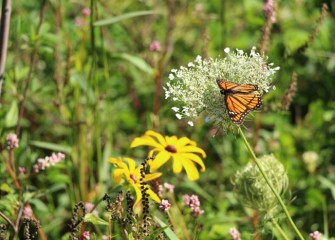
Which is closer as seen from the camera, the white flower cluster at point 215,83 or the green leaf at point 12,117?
the white flower cluster at point 215,83

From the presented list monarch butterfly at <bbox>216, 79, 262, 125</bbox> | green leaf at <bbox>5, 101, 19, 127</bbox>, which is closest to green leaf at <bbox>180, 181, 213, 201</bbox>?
green leaf at <bbox>5, 101, 19, 127</bbox>

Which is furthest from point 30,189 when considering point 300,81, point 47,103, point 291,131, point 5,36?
point 300,81

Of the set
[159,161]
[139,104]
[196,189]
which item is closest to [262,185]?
[159,161]

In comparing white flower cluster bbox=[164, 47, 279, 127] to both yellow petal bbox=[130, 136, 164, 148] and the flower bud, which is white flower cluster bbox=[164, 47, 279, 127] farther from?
A: the flower bud

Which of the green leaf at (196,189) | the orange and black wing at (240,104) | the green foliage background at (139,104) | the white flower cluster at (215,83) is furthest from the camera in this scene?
the green leaf at (196,189)

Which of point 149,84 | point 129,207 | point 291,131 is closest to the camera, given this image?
point 129,207

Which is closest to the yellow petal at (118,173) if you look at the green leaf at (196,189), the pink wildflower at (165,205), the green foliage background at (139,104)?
the pink wildflower at (165,205)

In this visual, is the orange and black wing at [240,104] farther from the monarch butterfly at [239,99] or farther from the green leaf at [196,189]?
the green leaf at [196,189]

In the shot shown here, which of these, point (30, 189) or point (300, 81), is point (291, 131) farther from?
point (30, 189)

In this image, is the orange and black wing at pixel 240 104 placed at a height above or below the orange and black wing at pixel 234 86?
below
